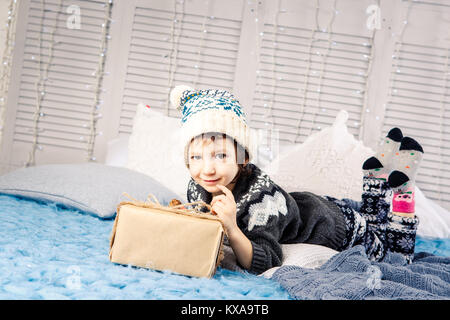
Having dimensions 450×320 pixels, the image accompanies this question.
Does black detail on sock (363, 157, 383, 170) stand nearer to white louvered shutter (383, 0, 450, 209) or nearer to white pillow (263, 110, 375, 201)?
white pillow (263, 110, 375, 201)

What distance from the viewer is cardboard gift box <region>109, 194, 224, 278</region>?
0.87 metres

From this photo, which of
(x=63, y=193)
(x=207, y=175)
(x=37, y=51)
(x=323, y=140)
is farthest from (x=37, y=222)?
(x=37, y=51)

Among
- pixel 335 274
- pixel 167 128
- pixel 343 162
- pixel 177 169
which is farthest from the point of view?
pixel 167 128

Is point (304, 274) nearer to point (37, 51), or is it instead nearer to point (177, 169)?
point (177, 169)

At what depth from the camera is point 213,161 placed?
44.3 inches

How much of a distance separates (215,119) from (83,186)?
0.74m

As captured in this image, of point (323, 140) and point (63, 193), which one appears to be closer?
point (63, 193)

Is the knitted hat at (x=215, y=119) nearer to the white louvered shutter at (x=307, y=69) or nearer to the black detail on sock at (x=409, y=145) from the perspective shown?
the black detail on sock at (x=409, y=145)

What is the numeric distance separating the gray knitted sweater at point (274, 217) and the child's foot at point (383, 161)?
0.57 feet

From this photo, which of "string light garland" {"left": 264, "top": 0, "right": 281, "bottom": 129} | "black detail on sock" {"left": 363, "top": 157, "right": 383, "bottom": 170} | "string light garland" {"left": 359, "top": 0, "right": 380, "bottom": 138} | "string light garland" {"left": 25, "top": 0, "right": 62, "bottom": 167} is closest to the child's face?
"black detail on sock" {"left": 363, "top": 157, "right": 383, "bottom": 170}

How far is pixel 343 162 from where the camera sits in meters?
1.93

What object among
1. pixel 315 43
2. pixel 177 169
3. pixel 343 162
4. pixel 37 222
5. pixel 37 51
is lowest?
pixel 37 222
